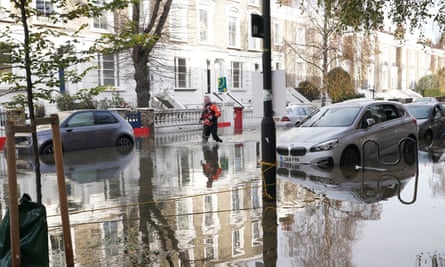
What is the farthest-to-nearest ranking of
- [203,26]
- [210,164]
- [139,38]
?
[203,26], [210,164], [139,38]

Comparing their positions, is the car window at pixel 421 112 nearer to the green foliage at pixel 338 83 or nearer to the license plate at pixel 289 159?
the license plate at pixel 289 159

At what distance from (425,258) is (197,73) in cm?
3038

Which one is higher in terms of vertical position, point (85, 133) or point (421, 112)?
point (421, 112)

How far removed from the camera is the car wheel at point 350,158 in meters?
10.7

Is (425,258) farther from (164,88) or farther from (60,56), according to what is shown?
(164,88)

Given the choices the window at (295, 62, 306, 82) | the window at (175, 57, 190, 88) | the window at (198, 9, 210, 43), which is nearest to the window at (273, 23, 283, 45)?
the window at (295, 62, 306, 82)

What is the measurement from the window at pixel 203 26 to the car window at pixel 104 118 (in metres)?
19.8

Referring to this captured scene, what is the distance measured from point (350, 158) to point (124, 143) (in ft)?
29.0

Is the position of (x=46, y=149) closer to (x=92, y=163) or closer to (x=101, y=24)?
(x=92, y=163)

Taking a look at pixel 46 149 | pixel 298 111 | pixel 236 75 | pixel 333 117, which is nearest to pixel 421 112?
pixel 298 111

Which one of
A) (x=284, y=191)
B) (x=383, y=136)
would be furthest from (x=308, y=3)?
(x=284, y=191)

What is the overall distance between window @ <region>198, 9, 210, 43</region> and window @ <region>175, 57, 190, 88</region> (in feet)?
8.91

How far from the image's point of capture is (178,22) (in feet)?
108

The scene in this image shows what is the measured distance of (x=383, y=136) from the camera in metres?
11.6
